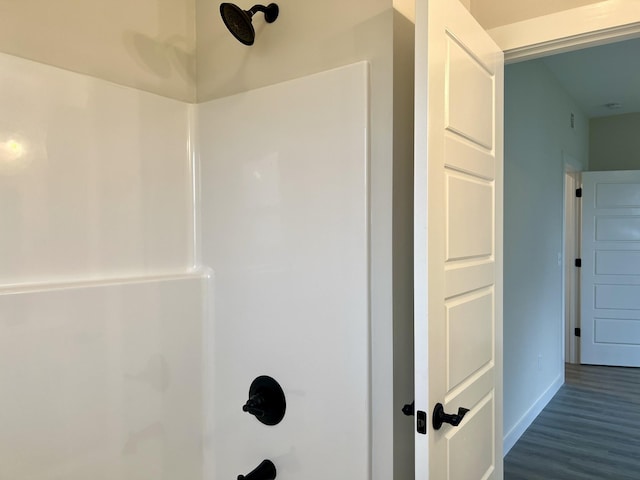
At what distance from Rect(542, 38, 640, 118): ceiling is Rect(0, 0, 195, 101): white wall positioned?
114 inches

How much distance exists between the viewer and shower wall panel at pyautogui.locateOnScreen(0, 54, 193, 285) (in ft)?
4.27

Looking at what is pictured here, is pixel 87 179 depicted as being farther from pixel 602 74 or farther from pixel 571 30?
pixel 602 74

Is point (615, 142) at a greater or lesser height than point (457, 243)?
greater

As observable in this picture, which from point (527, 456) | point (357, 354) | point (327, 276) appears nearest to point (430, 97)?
point (327, 276)

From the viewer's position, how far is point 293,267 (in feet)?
4.87

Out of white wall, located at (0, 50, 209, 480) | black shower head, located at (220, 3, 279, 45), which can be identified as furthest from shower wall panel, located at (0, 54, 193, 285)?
black shower head, located at (220, 3, 279, 45)

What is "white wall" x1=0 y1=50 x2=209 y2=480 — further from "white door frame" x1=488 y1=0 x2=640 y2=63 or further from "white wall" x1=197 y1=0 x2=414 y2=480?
"white door frame" x1=488 y1=0 x2=640 y2=63

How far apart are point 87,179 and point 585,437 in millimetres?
3547

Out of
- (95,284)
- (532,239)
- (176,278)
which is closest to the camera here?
(95,284)

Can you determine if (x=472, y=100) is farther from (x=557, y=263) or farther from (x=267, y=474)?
(x=557, y=263)

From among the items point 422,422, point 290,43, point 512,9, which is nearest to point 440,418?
point 422,422

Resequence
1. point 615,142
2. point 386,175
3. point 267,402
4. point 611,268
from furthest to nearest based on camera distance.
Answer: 1. point 615,142
2. point 611,268
3. point 267,402
4. point 386,175

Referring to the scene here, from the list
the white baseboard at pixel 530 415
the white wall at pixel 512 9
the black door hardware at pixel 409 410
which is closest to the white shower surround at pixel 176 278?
the black door hardware at pixel 409 410

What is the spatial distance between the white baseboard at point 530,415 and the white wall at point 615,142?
2.55 metres
